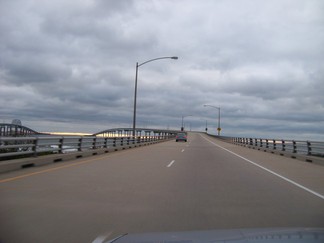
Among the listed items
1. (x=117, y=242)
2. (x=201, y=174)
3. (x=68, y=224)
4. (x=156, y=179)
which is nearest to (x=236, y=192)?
(x=156, y=179)

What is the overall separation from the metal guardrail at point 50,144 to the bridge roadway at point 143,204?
2041mm

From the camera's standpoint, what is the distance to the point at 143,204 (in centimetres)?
873

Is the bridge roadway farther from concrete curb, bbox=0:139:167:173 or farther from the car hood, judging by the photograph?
the car hood

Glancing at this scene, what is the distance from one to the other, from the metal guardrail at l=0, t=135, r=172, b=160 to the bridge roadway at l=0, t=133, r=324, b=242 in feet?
6.70

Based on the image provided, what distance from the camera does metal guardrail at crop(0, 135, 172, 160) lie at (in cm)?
1585

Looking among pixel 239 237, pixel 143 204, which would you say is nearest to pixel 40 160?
pixel 143 204

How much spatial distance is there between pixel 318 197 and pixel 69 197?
20.6 ft

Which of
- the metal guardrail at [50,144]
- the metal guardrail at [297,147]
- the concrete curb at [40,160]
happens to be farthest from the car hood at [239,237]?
the metal guardrail at [297,147]

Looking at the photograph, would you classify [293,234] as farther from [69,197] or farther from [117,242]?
[69,197]

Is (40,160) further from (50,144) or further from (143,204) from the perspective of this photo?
(143,204)

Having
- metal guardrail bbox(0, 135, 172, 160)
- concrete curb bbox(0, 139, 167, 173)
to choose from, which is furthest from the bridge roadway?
metal guardrail bbox(0, 135, 172, 160)

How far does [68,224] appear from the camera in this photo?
684 centimetres

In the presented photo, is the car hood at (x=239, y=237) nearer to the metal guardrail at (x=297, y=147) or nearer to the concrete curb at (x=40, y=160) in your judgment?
the concrete curb at (x=40, y=160)

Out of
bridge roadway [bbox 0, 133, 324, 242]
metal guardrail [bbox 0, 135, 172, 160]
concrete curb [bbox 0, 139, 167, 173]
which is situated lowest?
bridge roadway [bbox 0, 133, 324, 242]
